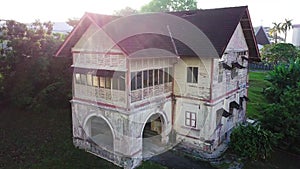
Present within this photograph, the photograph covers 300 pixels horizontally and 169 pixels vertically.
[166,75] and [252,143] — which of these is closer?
[252,143]

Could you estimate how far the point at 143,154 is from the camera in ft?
55.5

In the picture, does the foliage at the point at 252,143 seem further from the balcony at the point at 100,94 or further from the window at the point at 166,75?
the balcony at the point at 100,94

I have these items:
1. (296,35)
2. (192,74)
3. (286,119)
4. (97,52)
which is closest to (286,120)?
(286,119)

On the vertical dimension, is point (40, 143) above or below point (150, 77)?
below

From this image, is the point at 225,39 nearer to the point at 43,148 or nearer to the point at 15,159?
the point at 43,148

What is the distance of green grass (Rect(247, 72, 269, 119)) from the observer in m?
25.7

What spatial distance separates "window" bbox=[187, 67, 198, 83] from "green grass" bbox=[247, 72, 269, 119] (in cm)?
718

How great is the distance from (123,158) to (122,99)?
11.4 ft

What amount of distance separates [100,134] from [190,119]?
687 centimetres

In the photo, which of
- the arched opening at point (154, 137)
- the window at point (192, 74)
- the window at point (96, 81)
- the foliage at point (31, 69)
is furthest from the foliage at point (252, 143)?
the foliage at point (31, 69)

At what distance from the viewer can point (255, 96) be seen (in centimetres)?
3056

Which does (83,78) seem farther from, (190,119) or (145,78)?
(190,119)

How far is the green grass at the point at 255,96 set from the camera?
25672mm

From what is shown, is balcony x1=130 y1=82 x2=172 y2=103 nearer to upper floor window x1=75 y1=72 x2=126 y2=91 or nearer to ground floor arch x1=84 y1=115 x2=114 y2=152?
upper floor window x1=75 y1=72 x2=126 y2=91
